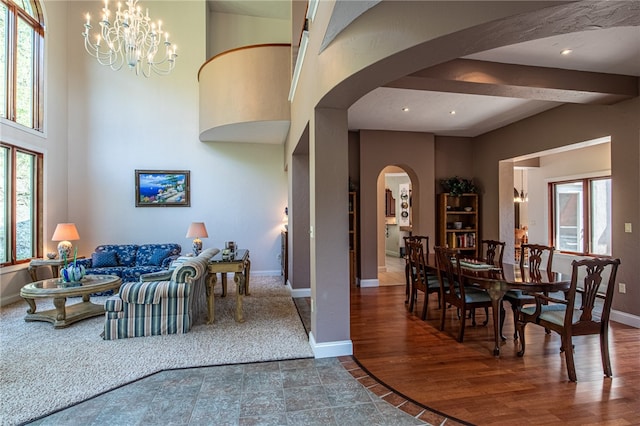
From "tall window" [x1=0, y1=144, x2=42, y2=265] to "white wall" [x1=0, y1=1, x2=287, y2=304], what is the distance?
13.4 inches

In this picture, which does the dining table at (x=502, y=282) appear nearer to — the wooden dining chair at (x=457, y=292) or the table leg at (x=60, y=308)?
the wooden dining chair at (x=457, y=292)

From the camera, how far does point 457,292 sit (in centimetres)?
360

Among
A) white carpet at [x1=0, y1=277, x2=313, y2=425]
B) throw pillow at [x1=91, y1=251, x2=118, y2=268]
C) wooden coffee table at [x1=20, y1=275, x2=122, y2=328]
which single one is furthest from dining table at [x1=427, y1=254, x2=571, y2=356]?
throw pillow at [x1=91, y1=251, x2=118, y2=268]

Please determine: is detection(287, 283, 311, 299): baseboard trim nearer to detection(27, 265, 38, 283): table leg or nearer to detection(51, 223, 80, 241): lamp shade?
detection(51, 223, 80, 241): lamp shade

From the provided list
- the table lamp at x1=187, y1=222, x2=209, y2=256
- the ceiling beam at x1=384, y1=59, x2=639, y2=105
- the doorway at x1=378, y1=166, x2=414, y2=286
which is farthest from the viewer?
the doorway at x1=378, y1=166, x2=414, y2=286

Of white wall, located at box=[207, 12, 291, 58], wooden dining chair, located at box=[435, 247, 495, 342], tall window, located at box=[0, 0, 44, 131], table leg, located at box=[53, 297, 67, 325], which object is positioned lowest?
table leg, located at box=[53, 297, 67, 325]

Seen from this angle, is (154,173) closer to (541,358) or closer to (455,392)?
(455,392)

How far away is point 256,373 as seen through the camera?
264 centimetres

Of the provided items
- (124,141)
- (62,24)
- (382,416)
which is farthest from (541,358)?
(62,24)

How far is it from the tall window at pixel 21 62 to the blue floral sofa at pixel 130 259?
246 centimetres

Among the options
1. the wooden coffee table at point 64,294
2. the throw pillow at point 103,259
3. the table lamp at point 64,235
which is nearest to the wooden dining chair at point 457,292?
the wooden coffee table at point 64,294

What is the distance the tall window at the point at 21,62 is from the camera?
15.9 ft

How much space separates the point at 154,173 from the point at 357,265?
14.9 ft

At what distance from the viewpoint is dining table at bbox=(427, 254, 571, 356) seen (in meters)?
2.78
